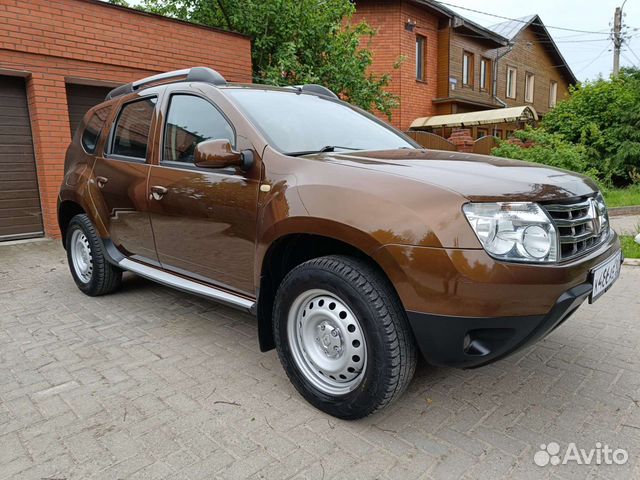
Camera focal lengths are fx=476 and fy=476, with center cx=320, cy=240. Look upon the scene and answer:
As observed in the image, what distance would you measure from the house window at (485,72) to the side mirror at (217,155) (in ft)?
65.7

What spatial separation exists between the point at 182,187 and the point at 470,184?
6.18 ft

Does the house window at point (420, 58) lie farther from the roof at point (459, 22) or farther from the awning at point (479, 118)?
the awning at point (479, 118)

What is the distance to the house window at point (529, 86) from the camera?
78.7 feet

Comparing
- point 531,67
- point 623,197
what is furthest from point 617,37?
point 623,197

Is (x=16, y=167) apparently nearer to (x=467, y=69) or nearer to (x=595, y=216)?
(x=595, y=216)

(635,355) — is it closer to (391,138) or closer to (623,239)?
(391,138)

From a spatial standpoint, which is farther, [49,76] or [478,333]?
[49,76]

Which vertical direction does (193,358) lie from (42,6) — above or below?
below

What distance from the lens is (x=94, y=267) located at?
14.2 ft

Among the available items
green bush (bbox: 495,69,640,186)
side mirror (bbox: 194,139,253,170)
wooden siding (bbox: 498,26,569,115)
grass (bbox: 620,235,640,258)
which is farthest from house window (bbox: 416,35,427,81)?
side mirror (bbox: 194,139,253,170)

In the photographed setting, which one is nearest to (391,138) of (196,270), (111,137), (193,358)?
(196,270)

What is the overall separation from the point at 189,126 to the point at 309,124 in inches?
33.1

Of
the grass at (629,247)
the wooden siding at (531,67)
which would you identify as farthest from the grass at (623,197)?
the wooden siding at (531,67)

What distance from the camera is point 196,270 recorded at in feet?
10.6
